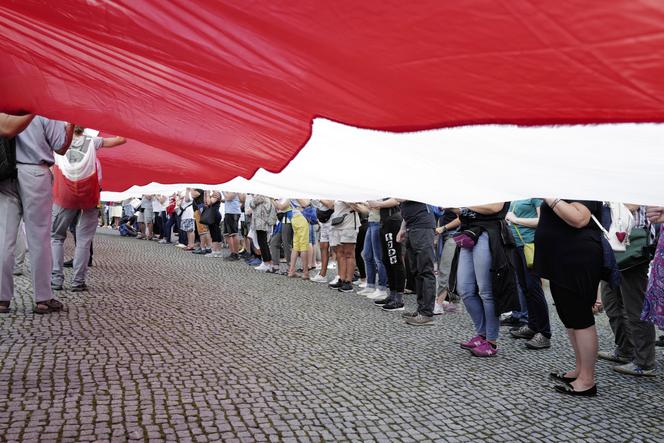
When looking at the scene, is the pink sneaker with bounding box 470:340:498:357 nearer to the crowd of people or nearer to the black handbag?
the crowd of people

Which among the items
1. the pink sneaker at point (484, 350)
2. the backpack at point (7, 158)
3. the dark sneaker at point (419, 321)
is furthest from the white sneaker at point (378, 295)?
the backpack at point (7, 158)

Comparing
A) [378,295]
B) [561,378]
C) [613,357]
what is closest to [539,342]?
[613,357]

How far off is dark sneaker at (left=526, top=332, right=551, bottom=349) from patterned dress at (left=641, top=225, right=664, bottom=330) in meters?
1.29

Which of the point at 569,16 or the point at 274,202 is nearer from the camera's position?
the point at 569,16

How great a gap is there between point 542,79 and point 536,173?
61 cm

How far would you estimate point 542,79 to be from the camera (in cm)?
132

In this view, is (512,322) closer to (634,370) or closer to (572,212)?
(634,370)

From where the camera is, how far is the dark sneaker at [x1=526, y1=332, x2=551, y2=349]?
518 centimetres

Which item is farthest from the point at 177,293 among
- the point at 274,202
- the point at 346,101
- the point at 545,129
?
the point at 545,129

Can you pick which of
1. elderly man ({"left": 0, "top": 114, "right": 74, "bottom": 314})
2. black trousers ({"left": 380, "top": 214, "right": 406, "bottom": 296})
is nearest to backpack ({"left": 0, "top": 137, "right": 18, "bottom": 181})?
elderly man ({"left": 0, "top": 114, "right": 74, "bottom": 314})

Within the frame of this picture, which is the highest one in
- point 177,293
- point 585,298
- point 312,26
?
point 312,26

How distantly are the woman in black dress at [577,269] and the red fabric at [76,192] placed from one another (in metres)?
4.52

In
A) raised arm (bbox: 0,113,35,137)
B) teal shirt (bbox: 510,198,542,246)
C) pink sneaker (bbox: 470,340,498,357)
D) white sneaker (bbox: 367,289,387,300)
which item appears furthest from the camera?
white sneaker (bbox: 367,289,387,300)

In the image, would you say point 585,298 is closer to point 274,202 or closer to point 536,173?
point 536,173
